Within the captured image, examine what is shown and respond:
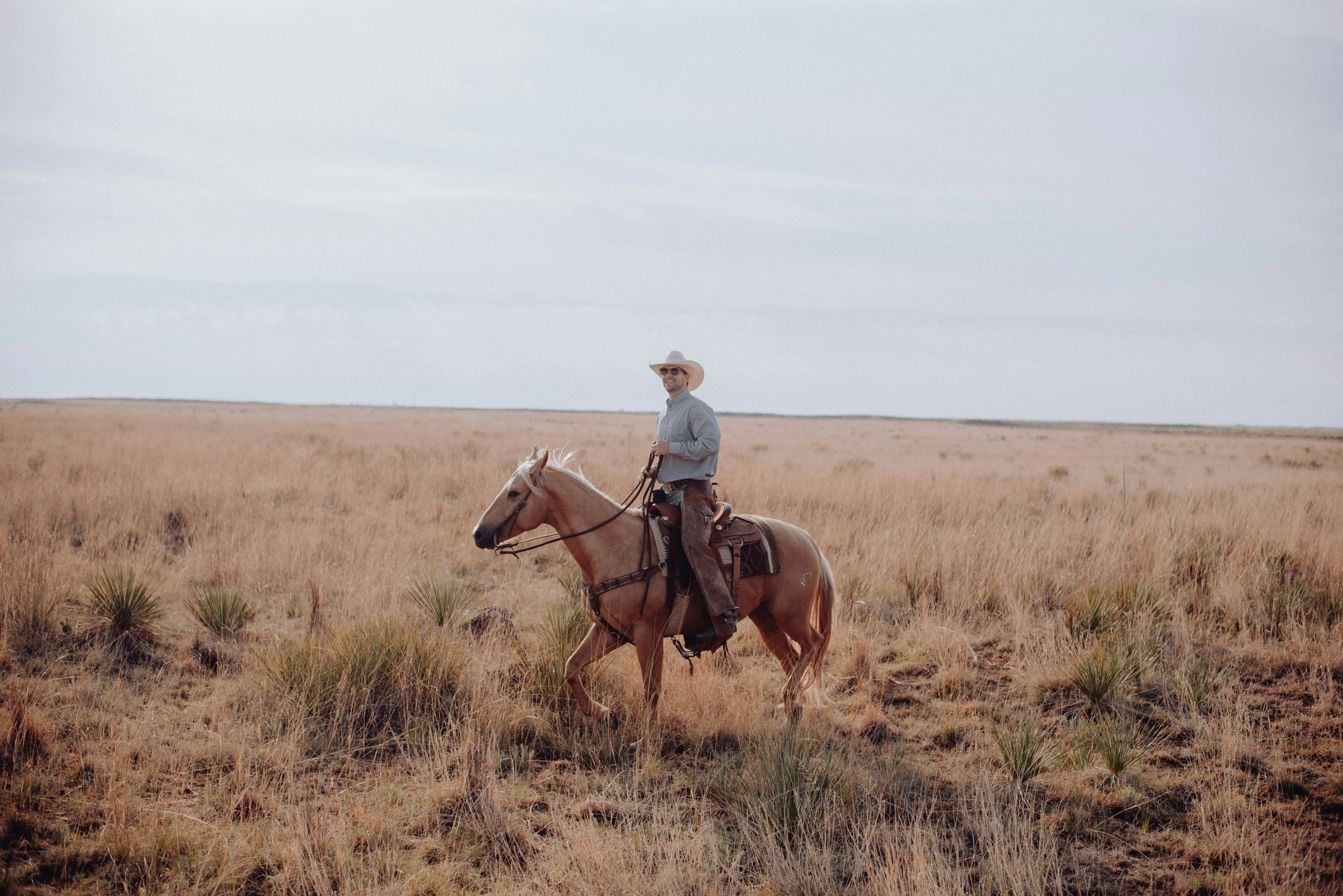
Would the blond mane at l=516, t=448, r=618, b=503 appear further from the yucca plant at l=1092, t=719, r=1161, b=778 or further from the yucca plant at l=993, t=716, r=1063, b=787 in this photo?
the yucca plant at l=1092, t=719, r=1161, b=778

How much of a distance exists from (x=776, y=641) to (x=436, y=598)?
3.66 m

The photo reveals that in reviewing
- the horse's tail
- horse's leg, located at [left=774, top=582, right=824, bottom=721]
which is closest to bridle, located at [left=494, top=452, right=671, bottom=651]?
horse's leg, located at [left=774, top=582, right=824, bottom=721]

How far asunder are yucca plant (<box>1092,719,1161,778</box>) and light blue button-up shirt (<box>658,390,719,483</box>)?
3.19m

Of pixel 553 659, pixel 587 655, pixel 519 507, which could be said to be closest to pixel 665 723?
pixel 587 655

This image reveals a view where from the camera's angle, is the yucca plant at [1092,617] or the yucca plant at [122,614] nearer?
the yucca plant at [122,614]

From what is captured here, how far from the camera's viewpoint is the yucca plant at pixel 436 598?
734cm

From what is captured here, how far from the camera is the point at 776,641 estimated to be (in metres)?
5.84

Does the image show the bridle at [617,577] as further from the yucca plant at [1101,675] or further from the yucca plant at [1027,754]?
the yucca plant at [1101,675]

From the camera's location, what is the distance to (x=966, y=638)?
7.20 m

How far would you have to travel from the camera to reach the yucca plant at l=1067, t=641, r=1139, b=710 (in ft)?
18.6

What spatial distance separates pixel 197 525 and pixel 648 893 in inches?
406

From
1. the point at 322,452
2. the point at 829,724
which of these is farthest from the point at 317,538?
the point at 322,452

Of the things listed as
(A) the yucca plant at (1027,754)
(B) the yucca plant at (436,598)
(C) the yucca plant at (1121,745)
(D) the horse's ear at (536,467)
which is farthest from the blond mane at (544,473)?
(C) the yucca plant at (1121,745)

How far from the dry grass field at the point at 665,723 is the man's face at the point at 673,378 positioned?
2.36 m
